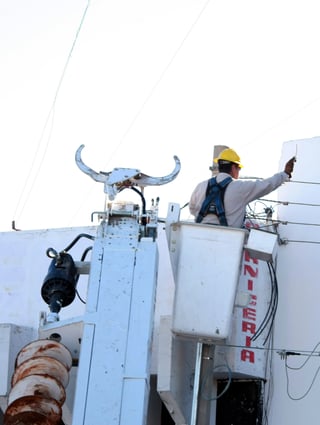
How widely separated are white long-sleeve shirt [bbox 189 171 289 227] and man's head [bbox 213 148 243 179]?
23 cm

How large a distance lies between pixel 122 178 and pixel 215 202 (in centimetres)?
141

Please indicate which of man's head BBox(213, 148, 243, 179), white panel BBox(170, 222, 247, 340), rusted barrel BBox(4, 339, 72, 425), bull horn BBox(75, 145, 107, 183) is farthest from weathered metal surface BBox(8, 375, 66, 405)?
man's head BBox(213, 148, 243, 179)

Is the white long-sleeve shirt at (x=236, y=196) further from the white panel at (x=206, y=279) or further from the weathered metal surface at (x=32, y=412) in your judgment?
the weathered metal surface at (x=32, y=412)

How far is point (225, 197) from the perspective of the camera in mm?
9273

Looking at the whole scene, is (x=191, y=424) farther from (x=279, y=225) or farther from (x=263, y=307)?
(x=279, y=225)

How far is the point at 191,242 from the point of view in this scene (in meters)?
8.70

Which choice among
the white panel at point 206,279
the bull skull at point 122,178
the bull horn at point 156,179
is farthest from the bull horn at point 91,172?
the white panel at point 206,279

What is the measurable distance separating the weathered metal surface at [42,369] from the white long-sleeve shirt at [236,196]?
2.20m

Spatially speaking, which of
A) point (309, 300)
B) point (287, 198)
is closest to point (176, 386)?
point (309, 300)

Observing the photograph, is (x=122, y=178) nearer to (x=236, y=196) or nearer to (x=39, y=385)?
(x=236, y=196)

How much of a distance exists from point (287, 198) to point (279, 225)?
323 millimetres

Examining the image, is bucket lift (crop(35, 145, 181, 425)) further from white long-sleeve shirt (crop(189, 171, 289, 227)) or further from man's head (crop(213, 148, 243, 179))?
man's head (crop(213, 148, 243, 179))

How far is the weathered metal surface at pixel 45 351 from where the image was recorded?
25.8 feet

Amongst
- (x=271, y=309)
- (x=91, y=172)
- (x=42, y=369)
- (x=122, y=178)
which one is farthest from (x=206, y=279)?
(x=271, y=309)
